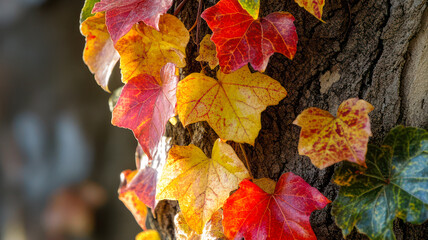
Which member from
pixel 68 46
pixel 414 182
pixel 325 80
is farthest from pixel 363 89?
pixel 68 46

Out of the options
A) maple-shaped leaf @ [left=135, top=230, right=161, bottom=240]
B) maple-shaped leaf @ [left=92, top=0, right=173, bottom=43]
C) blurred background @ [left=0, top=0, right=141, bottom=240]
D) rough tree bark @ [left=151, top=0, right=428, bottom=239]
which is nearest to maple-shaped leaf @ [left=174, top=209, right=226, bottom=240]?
rough tree bark @ [left=151, top=0, right=428, bottom=239]

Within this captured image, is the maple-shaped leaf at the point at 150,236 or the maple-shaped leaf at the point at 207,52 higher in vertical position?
the maple-shaped leaf at the point at 207,52

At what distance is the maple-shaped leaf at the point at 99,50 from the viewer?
0.59 m

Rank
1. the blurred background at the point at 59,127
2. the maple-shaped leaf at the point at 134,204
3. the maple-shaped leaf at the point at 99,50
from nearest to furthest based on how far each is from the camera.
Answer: the maple-shaped leaf at the point at 99,50 < the maple-shaped leaf at the point at 134,204 < the blurred background at the point at 59,127

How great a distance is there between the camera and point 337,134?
0.41 meters

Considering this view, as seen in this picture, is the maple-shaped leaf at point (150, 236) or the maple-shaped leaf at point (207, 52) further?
the maple-shaped leaf at point (150, 236)

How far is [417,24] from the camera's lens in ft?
1.48

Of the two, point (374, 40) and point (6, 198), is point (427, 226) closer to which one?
point (374, 40)

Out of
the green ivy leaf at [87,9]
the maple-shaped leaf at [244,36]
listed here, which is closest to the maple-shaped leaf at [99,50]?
the green ivy leaf at [87,9]

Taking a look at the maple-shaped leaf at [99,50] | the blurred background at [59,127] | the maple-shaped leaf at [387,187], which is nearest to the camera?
the maple-shaped leaf at [387,187]

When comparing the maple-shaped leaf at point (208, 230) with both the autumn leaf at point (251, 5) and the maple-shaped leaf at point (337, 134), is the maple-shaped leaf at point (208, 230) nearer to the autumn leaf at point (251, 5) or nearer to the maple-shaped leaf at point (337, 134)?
the maple-shaped leaf at point (337, 134)

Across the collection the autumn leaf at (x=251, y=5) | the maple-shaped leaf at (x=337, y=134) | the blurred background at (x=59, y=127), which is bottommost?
the blurred background at (x=59, y=127)

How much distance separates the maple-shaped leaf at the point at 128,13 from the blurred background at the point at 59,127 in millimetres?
1945

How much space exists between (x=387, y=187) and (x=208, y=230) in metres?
0.28
